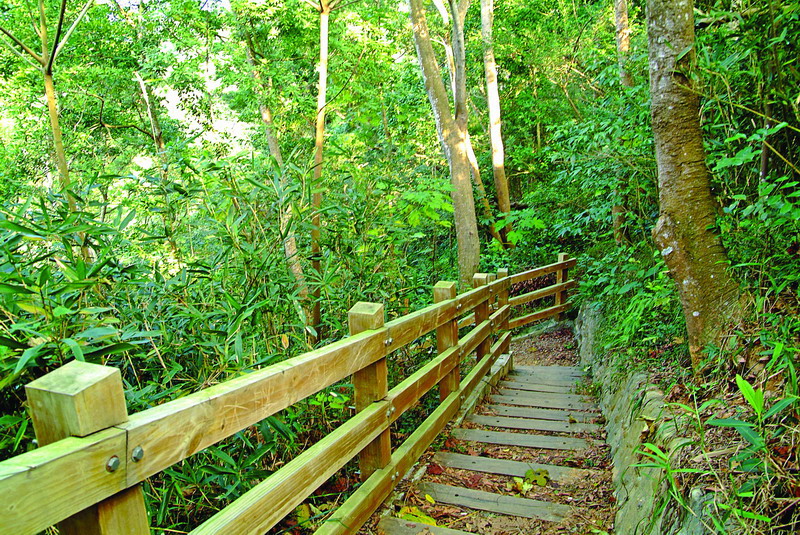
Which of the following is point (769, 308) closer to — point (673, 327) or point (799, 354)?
point (799, 354)

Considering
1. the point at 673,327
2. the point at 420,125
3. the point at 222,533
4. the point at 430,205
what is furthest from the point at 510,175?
the point at 222,533

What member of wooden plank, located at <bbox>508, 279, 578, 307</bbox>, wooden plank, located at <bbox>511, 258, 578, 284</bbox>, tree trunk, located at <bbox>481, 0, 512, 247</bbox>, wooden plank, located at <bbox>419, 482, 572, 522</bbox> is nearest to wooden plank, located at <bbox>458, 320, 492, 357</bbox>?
wooden plank, located at <bbox>419, 482, 572, 522</bbox>

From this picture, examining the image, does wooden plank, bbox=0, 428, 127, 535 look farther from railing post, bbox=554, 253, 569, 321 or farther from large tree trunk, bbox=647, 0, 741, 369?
railing post, bbox=554, 253, 569, 321

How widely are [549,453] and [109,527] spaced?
357 cm

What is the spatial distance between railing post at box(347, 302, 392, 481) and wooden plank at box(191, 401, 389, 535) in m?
0.08

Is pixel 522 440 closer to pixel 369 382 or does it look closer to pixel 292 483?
pixel 369 382

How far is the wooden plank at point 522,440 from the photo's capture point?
4.18 m

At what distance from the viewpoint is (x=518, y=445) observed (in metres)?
4.20

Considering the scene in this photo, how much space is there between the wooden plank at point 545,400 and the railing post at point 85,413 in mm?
4706

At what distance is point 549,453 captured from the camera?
162 inches

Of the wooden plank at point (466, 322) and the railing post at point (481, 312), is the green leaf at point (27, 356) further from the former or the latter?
the wooden plank at point (466, 322)

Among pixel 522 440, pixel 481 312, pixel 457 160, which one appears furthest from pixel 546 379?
pixel 457 160

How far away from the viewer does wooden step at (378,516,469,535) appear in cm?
278

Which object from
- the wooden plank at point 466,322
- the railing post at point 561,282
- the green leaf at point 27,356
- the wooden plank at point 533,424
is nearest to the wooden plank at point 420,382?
the wooden plank at point 533,424
